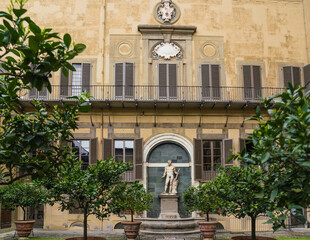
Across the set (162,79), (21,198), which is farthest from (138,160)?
(21,198)

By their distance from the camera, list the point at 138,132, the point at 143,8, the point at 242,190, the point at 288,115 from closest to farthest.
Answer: the point at 288,115
the point at 242,190
the point at 138,132
the point at 143,8

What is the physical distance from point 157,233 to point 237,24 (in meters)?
10.7

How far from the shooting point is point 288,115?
3947 mm

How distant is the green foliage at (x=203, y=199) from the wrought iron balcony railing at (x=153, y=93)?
4.82m

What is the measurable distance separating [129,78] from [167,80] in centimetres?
177

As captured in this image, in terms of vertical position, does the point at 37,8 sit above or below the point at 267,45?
above

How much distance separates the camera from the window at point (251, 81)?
18422mm

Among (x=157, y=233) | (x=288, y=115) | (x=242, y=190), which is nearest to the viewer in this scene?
(x=288, y=115)

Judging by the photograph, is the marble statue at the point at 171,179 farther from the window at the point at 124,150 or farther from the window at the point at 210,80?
the window at the point at 210,80

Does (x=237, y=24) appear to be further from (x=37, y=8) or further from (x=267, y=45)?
(x=37, y=8)

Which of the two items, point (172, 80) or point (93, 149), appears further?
point (172, 80)

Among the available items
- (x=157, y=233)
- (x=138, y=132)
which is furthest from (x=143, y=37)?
(x=157, y=233)

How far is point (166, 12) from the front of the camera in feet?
61.7

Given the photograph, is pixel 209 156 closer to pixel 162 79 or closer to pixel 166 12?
pixel 162 79
